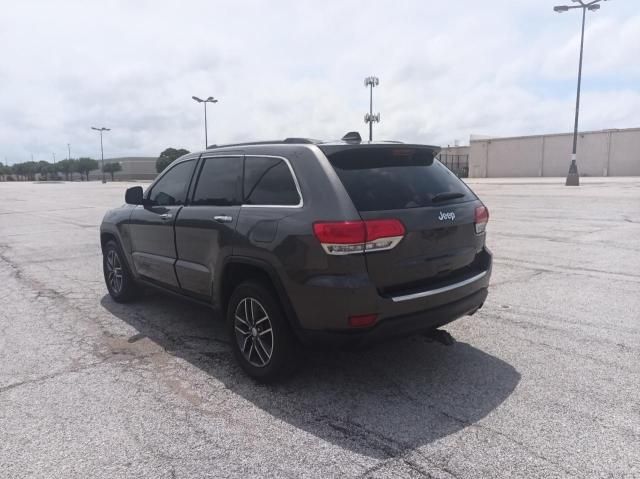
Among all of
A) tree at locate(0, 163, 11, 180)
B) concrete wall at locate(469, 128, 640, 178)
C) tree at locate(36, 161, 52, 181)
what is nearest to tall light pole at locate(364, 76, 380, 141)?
concrete wall at locate(469, 128, 640, 178)

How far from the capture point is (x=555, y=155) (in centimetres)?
5912

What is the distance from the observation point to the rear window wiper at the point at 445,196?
378cm

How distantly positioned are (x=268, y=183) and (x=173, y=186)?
1637 mm

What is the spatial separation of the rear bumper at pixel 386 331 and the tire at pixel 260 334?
0.72 feet

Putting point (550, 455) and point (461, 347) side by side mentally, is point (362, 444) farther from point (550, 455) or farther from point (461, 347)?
point (461, 347)

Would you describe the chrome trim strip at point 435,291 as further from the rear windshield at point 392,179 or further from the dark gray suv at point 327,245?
the rear windshield at point 392,179

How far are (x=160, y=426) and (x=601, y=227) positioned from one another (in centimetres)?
1145

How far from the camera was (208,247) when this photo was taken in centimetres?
423

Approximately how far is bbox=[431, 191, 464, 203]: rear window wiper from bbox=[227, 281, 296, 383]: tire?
1.38 meters

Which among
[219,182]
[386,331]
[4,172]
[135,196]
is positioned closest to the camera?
[386,331]

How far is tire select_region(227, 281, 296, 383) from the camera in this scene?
361cm

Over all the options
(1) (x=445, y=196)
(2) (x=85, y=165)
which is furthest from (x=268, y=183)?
(2) (x=85, y=165)

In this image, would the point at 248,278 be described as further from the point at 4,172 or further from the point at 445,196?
the point at 4,172

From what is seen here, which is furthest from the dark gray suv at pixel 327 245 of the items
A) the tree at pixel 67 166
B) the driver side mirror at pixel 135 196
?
the tree at pixel 67 166
